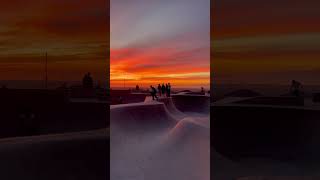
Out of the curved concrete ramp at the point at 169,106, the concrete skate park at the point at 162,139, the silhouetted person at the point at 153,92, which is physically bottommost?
the concrete skate park at the point at 162,139

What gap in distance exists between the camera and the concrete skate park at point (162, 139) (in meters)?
5.89

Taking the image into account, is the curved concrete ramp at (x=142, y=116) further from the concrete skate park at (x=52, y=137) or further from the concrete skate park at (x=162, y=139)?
the concrete skate park at (x=52, y=137)

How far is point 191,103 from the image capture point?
746 centimetres

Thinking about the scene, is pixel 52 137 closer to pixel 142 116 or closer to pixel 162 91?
pixel 142 116

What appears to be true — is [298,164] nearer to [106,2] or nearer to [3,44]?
[106,2]

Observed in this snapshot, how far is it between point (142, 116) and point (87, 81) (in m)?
3.11

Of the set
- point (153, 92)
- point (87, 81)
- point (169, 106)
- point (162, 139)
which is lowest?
point (162, 139)

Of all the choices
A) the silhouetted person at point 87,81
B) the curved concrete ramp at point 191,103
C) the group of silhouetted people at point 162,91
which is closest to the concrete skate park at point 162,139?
the curved concrete ramp at point 191,103

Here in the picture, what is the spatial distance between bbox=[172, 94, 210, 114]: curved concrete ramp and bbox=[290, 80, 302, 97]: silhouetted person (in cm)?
209

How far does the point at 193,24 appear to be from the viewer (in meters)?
Result: 6.90

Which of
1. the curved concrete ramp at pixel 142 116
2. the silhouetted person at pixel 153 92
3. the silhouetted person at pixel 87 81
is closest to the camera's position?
the silhouetted person at pixel 87 81

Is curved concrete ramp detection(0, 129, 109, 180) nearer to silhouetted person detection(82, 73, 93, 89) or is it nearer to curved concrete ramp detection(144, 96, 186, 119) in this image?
silhouetted person detection(82, 73, 93, 89)

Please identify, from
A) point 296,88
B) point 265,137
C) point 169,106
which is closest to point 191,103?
point 169,106

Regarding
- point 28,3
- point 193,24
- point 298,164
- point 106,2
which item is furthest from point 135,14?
point 298,164
